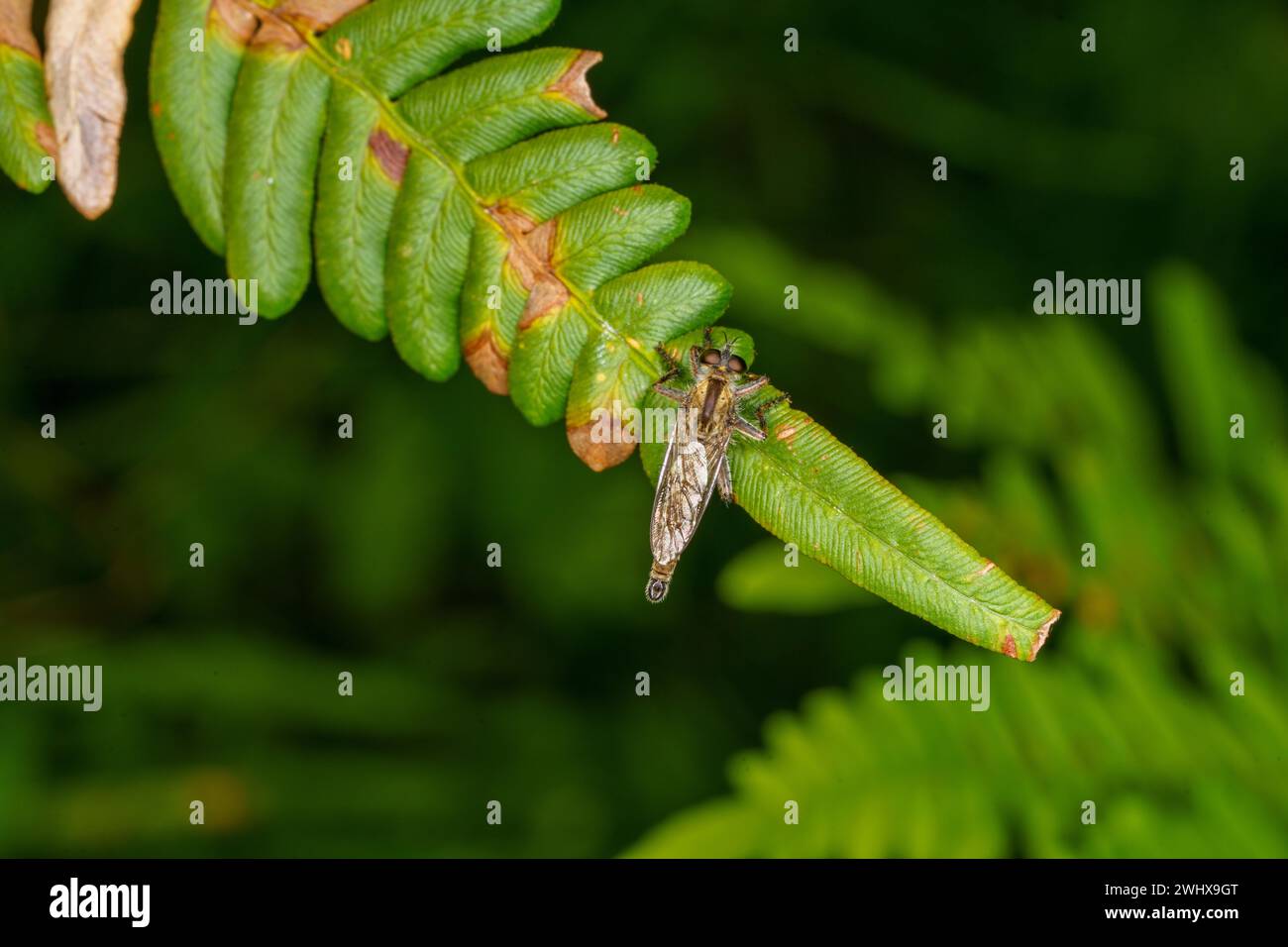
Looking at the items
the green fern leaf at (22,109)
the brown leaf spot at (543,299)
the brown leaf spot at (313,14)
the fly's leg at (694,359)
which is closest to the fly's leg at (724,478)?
the fly's leg at (694,359)

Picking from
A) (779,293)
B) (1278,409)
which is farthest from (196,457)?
(1278,409)

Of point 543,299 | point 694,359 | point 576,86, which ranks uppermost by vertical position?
point 576,86

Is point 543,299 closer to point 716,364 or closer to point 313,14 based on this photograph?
point 716,364

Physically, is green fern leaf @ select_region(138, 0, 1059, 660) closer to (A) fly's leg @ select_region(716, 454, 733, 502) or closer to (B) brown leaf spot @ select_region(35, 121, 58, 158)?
(A) fly's leg @ select_region(716, 454, 733, 502)

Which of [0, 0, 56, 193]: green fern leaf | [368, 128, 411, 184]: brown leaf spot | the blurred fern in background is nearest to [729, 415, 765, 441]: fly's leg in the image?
[368, 128, 411, 184]: brown leaf spot

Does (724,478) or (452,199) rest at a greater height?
(452,199)

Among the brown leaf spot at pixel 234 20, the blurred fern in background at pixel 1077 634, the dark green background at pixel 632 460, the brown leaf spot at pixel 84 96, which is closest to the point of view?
the brown leaf spot at pixel 84 96

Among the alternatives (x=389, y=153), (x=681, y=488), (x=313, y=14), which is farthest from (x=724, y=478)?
(x=313, y=14)

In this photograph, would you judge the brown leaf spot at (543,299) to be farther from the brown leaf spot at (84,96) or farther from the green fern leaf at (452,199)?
the brown leaf spot at (84,96)
